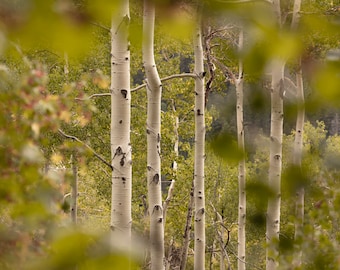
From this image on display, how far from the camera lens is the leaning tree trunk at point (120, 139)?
367 cm

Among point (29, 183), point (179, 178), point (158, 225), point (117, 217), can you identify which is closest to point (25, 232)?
point (29, 183)

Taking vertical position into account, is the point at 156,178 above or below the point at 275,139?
below

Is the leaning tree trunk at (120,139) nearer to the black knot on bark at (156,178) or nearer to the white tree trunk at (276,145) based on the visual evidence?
the black knot on bark at (156,178)

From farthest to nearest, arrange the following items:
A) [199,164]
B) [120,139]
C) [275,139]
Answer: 1. [199,164]
2. [275,139]
3. [120,139]

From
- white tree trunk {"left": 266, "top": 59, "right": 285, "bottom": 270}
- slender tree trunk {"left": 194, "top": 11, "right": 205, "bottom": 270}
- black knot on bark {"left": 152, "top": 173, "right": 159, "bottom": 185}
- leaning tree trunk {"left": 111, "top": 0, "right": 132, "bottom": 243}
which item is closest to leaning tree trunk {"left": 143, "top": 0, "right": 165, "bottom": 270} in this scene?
black knot on bark {"left": 152, "top": 173, "right": 159, "bottom": 185}

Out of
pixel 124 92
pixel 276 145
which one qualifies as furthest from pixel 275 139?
pixel 124 92

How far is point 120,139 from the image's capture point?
370 cm

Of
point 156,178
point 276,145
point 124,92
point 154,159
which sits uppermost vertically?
point 124,92

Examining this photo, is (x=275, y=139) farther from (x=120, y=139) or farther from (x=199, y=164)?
(x=120, y=139)

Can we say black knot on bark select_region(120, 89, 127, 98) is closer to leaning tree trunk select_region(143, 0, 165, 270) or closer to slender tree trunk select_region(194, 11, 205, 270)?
leaning tree trunk select_region(143, 0, 165, 270)

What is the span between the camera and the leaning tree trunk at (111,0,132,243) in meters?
3.67

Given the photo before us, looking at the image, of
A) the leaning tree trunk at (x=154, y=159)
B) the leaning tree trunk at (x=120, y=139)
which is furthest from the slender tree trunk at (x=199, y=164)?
the leaning tree trunk at (x=120, y=139)

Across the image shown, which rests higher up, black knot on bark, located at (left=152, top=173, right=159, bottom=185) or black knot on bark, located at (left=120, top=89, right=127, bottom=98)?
black knot on bark, located at (left=120, top=89, right=127, bottom=98)

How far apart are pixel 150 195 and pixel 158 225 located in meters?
0.31
